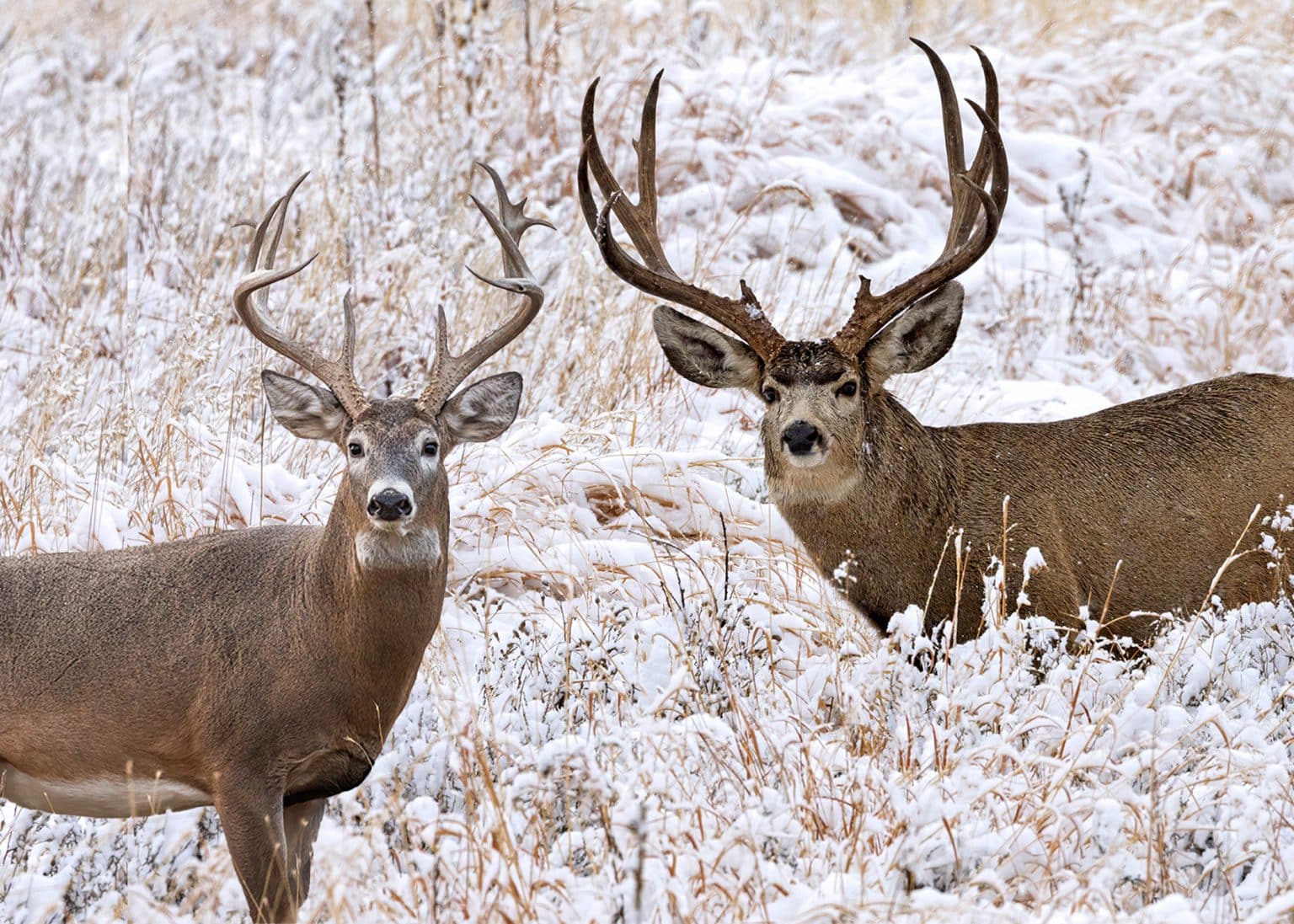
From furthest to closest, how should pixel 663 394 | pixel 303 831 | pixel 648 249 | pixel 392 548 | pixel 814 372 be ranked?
pixel 663 394 → pixel 648 249 → pixel 814 372 → pixel 303 831 → pixel 392 548

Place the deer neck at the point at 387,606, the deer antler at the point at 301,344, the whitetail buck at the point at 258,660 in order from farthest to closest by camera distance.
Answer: the deer antler at the point at 301,344
the deer neck at the point at 387,606
the whitetail buck at the point at 258,660

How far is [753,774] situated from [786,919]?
87 cm

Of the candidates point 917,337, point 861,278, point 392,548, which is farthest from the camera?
point 917,337

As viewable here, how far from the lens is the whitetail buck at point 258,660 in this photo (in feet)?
15.2

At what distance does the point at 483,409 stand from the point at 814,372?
112 cm

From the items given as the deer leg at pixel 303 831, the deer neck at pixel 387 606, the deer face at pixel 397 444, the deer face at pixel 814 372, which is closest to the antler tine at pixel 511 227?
the deer face at pixel 397 444

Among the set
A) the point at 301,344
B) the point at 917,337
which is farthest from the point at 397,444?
the point at 917,337

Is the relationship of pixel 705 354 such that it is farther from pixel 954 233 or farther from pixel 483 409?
pixel 483 409

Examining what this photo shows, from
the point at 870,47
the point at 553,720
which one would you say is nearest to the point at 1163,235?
the point at 870,47

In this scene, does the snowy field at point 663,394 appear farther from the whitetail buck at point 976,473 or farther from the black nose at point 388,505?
the black nose at point 388,505

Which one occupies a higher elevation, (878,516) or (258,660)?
(878,516)

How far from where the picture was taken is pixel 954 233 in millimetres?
6074

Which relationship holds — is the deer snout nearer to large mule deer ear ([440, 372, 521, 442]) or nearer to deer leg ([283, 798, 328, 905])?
large mule deer ear ([440, 372, 521, 442])

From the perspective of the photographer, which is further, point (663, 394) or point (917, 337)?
point (663, 394)
